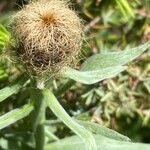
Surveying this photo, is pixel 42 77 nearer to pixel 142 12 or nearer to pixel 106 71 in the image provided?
pixel 106 71

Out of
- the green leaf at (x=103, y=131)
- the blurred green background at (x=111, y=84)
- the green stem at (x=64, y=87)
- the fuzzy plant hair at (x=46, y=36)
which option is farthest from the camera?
the blurred green background at (x=111, y=84)

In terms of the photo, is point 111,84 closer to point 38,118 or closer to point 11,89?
point 38,118

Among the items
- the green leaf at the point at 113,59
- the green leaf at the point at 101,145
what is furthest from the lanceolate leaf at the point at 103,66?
the green leaf at the point at 101,145

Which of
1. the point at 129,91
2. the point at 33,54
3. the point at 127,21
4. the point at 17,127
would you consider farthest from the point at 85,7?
the point at 33,54

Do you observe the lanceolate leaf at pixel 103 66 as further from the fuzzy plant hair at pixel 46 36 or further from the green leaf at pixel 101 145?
the green leaf at pixel 101 145

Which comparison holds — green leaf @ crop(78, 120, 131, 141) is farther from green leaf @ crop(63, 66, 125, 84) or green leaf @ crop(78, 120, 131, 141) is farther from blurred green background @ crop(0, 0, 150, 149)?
blurred green background @ crop(0, 0, 150, 149)

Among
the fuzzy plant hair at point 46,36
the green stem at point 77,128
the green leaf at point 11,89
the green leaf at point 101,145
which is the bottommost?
the green leaf at point 101,145
